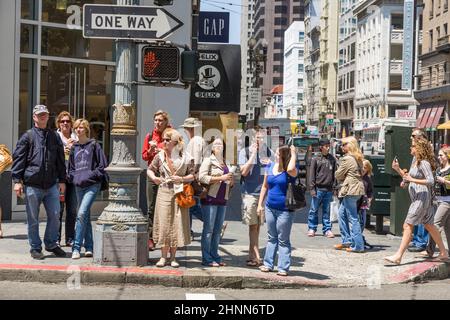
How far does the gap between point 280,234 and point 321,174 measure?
15.1ft

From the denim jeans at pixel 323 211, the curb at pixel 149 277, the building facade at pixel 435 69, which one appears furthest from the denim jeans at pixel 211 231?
the building facade at pixel 435 69

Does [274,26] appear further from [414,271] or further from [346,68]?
[414,271]

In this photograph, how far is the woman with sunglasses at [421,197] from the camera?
10.2 meters

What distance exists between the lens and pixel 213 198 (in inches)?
375

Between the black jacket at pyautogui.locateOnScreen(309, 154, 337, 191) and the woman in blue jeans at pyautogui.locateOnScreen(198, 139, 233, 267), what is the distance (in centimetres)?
425

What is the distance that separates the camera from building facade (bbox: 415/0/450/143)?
5691 cm

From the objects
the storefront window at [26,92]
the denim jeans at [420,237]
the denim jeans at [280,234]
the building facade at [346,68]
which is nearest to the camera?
the denim jeans at [280,234]

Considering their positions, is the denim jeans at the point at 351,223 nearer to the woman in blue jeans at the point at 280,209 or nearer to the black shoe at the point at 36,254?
the woman in blue jeans at the point at 280,209

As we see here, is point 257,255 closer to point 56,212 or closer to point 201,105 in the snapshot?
point 56,212

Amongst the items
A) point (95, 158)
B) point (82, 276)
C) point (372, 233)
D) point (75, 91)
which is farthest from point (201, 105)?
point (82, 276)

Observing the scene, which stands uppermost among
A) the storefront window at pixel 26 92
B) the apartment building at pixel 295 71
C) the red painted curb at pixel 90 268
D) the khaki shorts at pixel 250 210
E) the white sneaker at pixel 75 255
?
the apartment building at pixel 295 71

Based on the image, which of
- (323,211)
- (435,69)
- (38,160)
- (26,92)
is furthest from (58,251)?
(435,69)

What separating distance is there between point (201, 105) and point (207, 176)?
1271 centimetres

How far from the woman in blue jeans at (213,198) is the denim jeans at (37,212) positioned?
2060 mm
